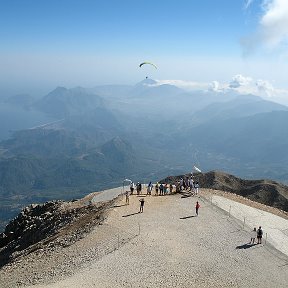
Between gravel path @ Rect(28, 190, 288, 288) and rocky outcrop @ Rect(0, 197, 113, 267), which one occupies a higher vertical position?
gravel path @ Rect(28, 190, 288, 288)

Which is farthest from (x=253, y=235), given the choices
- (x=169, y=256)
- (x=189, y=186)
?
(x=189, y=186)

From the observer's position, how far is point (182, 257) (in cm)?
3384

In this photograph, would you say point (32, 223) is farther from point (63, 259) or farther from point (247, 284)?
point (247, 284)

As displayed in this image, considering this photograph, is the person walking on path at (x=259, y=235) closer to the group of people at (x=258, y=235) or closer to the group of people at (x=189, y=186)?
the group of people at (x=258, y=235)

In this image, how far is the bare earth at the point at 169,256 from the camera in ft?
99.9

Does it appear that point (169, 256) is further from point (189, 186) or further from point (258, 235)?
point (189, 186)

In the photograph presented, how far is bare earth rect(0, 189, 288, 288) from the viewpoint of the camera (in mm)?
30453

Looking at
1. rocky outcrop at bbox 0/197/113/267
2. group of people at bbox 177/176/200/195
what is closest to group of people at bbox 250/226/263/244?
group of people at bbox 177/176/200/195

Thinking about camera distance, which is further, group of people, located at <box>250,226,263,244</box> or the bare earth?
group of people, located at <box>250,226,263,244</box>

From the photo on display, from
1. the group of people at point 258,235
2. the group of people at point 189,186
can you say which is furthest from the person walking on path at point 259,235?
the group of people at point 189,186

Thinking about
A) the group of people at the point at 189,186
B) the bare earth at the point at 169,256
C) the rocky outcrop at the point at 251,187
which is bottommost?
the rocky outcrop at the point at 251,187

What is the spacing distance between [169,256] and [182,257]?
1084mm

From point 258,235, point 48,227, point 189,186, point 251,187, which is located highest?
point 189,186

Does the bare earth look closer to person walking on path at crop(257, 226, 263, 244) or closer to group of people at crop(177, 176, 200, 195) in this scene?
person walking on path at crop(257, 226, 263, 244)
